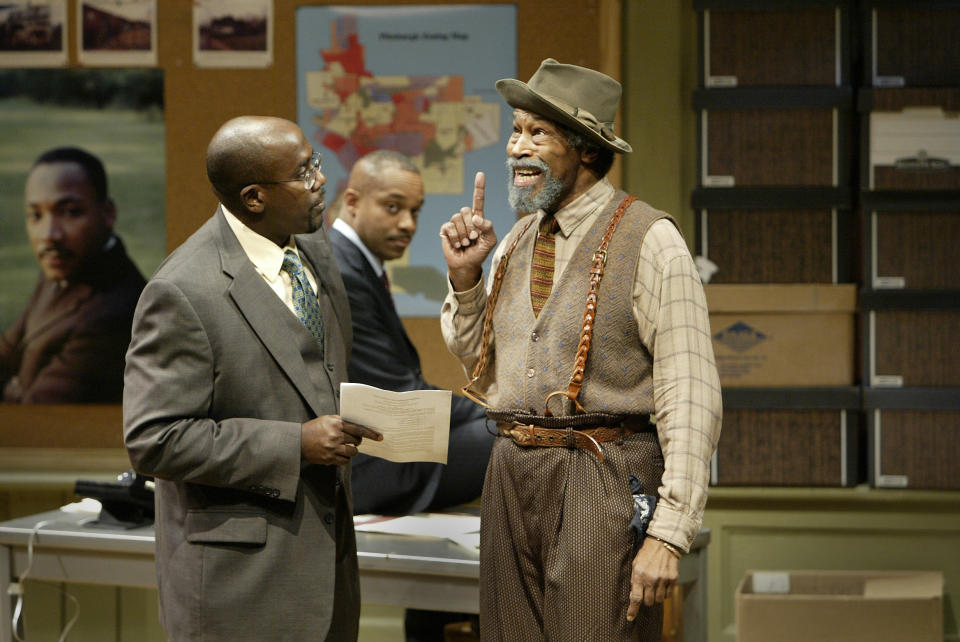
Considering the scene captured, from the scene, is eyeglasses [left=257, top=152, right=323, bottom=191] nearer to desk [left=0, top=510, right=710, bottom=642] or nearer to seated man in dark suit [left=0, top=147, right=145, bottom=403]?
desk [left=0, top=510, right=710, bottom=642]

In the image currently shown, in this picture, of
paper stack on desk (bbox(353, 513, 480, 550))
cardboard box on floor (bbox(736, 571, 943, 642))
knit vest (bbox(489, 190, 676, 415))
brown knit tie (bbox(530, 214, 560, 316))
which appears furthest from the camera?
cardboard box on floor (bbox(736, 571, 943, 642))

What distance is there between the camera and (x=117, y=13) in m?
4.20

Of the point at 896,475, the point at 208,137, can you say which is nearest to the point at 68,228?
the point at 208,137

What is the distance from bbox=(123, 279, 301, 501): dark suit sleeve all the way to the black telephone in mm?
1158

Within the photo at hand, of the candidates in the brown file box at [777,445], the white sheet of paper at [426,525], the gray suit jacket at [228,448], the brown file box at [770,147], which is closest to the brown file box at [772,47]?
the brown file box at [770,147]

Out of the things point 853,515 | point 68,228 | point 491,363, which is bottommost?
point 853,515

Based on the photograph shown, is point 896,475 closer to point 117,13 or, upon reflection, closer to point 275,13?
point 275,13

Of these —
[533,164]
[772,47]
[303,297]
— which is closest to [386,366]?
[303,297]

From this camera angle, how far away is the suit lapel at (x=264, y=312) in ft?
6.91

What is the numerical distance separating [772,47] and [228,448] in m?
2.71

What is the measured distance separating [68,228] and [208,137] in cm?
67

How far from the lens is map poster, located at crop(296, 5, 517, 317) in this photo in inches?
163

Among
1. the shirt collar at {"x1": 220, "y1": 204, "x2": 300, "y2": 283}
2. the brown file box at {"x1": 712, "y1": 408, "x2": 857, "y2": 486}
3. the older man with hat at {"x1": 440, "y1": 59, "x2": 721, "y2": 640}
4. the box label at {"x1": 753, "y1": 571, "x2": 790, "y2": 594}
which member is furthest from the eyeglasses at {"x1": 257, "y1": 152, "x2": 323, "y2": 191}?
the box label at {"x1": 753, "y1": 571, "x2": 790, "y2": 594}

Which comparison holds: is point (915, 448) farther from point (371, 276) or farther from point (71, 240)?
point (71, 240)
